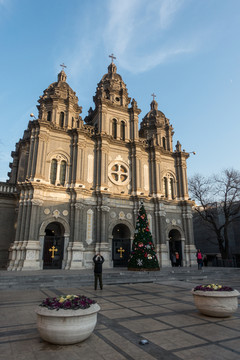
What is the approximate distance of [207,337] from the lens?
615 cm

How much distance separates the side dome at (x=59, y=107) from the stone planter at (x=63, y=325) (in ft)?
81.3

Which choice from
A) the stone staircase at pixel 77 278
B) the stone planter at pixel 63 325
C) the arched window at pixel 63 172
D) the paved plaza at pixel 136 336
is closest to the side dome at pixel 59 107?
the arched window at pixel 63 172

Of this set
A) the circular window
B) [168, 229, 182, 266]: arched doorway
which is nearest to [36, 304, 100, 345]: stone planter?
the circular window

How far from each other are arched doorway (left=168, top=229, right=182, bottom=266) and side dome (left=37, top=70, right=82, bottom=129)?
60.4 ft

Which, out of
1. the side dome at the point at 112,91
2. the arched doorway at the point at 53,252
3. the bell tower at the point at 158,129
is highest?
the side dome at the point at 112,91

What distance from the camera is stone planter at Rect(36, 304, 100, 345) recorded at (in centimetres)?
557

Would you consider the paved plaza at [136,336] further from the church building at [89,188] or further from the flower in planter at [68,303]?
the church building at [89,188]

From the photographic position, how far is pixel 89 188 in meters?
27.0

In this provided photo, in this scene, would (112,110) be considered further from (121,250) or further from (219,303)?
(219,303)

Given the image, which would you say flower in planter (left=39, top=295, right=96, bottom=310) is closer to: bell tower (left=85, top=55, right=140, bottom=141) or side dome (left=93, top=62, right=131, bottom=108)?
bell tower (left=85, top=55, right=140, bottom=141)

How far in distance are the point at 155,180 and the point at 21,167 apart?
16.4 m

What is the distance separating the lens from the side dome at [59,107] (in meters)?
28.6

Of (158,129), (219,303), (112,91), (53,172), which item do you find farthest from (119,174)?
(219,303)

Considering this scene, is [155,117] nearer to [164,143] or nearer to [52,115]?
[164,143]
